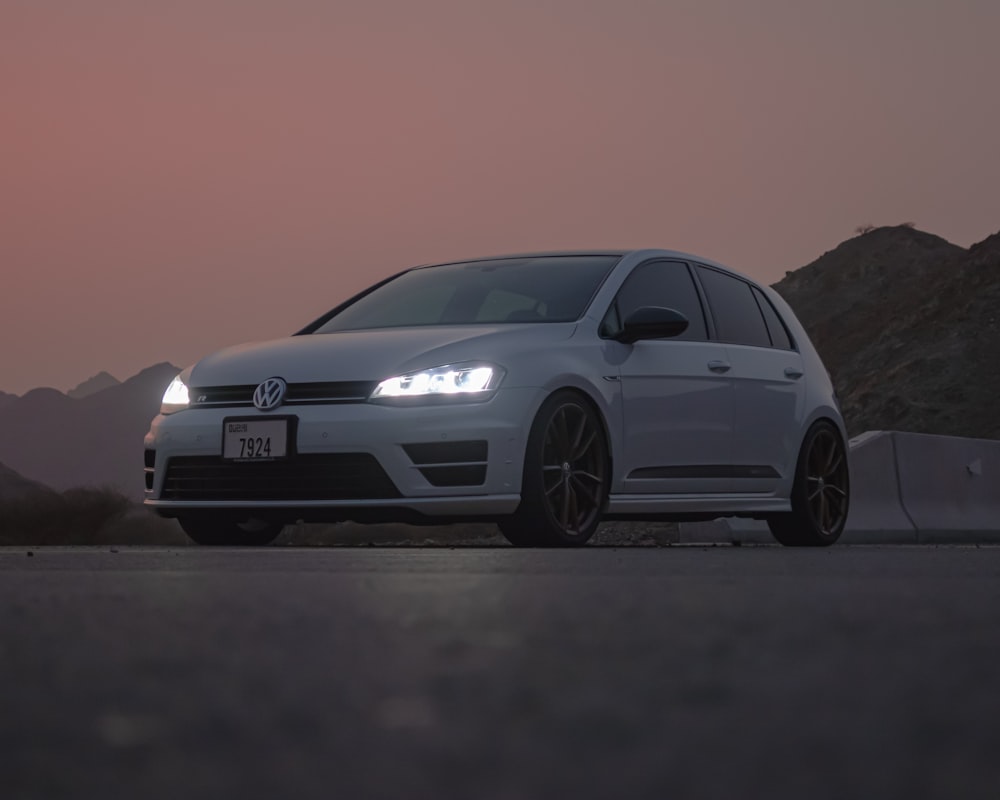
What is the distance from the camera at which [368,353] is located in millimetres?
8984

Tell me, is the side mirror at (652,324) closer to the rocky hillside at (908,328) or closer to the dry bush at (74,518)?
the dry bush at (74,518)

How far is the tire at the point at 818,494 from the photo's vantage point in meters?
11.0

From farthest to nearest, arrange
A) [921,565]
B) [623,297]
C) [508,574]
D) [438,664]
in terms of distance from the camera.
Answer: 1. [623,297]
2. [921,565]
3. [508,574]
4. [438,664]

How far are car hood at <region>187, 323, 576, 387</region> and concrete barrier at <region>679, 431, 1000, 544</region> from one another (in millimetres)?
4262

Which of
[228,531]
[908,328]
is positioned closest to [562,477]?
[228,531]

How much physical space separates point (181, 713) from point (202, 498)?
6.82 m

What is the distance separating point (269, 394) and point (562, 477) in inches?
58.3

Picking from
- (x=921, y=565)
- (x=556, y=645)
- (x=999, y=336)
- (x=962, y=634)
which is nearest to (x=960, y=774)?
(x=556, y=645)

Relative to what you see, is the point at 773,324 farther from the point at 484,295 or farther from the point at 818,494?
the point at 484,295

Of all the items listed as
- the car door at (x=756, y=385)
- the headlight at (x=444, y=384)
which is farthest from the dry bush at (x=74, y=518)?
the headlight at (x=444, y=384)

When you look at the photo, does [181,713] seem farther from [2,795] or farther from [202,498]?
[202,498]

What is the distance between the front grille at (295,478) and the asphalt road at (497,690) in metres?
3.50

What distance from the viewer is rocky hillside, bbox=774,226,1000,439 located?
5194 cm

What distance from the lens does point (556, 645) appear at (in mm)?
3326
